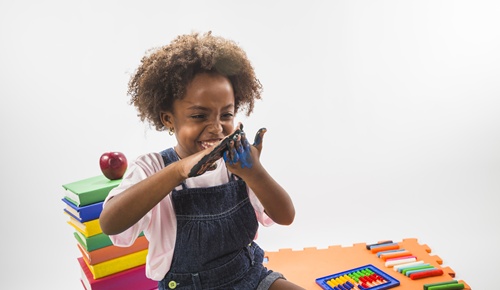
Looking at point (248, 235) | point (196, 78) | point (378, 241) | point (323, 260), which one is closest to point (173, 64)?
point (196, 78)

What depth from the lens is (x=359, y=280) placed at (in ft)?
5.49

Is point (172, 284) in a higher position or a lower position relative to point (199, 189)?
lower

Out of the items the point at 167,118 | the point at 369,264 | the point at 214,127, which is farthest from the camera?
the point at 369,264

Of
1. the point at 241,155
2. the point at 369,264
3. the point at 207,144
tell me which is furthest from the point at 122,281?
the point at 369,264

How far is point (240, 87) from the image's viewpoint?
132 centimetres

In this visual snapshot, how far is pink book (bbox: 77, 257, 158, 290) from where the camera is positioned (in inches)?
59.7

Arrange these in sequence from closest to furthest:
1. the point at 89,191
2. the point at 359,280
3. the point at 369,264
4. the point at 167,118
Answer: the point at 167,118 → the point at 89,191 → the point at 359,280 → the point at 369,264

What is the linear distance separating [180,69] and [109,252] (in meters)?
0.68

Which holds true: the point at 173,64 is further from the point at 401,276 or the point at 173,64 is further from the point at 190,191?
the point at 401,276

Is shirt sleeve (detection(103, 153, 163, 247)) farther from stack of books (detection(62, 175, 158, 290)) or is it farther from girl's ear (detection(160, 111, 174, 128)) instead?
stack of books (detection(62, 175, 158, 290))

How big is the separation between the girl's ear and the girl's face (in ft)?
0.15

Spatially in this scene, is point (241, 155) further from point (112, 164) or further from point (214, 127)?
point (112, 164)

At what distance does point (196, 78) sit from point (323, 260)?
1038mm

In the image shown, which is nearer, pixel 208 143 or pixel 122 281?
pixel 208 143
